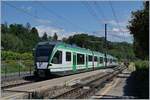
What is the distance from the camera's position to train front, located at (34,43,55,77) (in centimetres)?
3125

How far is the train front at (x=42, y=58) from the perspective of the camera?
3125cm

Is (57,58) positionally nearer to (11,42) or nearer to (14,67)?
(14,67)

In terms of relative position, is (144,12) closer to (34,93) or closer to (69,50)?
(34,93)

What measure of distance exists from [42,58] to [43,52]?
49 centimetres

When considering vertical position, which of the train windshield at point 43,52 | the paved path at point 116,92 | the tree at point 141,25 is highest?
the tree at point 141,25

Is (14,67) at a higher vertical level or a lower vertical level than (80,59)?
lower

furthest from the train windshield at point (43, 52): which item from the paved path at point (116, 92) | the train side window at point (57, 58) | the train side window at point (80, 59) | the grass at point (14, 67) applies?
the grass at point (14, 67)

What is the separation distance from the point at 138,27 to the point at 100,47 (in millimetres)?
83076

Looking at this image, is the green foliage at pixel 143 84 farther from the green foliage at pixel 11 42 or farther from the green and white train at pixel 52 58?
the green foliage at pixel 11 42

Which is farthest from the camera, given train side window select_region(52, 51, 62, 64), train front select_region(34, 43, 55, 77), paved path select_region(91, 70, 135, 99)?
train side window select_region(52, 51, 62, 64)

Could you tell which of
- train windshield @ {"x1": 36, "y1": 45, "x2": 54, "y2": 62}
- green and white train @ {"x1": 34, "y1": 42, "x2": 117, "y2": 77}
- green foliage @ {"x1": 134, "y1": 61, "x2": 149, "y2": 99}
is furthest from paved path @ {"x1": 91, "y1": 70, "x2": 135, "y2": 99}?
train windshield @ {"x1": 36, "y1": 45, "x2": 54, "y2": 62}

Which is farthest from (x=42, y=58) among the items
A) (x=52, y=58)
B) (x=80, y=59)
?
(x=80, y=59)

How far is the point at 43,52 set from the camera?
31.6 m

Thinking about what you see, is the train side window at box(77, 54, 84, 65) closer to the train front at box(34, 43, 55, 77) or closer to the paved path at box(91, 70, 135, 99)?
the train front at box(34, 43, 55, 77)
